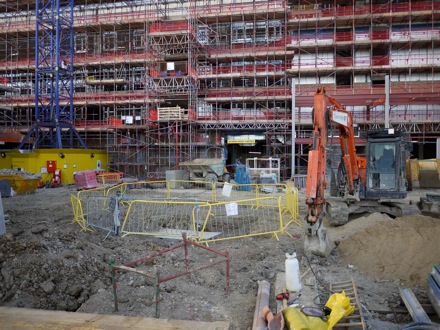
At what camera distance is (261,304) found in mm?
5246

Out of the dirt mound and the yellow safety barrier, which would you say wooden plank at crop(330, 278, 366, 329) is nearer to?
the dirt mound

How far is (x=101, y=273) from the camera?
23.7ft

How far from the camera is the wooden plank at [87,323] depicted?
339cm

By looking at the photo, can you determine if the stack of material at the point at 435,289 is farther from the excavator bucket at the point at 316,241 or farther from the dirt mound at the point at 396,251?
the excavator bucket at the point at 316,241

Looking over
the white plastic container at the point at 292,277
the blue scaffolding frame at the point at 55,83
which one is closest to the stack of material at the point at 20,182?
the blue scaffolding frame at the point at 55,83

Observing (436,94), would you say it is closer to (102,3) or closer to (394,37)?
(394,37)

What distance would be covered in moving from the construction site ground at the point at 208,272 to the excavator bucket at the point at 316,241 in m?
0.20

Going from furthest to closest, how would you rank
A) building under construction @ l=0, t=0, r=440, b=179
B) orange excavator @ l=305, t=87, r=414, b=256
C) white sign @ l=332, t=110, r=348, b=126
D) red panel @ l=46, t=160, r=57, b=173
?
building under construction @ l=0, t=0, r=440, b=179, red panel @ l=46, t=160, r=57, b=173, orange excavator @ l=305, t=87, r=414, b=256, white sign @ l=332, t=110, r=348, b=126

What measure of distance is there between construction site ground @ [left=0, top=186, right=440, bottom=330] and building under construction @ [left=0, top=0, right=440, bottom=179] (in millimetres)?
20306

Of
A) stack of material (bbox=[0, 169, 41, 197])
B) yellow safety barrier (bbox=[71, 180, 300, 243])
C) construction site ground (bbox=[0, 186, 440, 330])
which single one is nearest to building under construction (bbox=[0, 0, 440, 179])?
stack of material (bbox=[0, 169, 41, 197])

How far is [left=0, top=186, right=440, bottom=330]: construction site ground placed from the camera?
5.68 m

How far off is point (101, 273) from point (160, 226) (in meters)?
4.58

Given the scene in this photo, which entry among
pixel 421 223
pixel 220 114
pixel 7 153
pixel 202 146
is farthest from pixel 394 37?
pixel 7 153

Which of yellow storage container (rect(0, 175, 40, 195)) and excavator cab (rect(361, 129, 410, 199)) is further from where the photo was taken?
yellow storage container (rect(0, 175, 40, 195))
